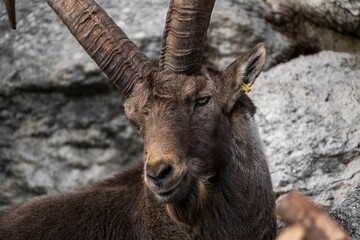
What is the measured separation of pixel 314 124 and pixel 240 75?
10.2 feet

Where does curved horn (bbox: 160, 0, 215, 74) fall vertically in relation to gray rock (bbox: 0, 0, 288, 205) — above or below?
→ above

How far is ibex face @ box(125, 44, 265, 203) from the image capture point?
6.14 meters

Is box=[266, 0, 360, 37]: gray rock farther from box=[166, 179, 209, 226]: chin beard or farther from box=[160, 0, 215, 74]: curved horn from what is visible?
box=[166, 179, 209, 226]: chin beard

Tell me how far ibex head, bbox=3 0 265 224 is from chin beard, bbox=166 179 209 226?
0.01 metres

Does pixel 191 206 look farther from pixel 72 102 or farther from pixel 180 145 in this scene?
pixel 72 102

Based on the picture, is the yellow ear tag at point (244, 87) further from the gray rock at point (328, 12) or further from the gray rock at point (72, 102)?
the gray rock at point (72, 102)

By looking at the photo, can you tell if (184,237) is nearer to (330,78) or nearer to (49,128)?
(330,78)

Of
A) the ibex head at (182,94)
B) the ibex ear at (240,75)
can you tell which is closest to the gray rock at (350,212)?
the ibex head at (182,94)

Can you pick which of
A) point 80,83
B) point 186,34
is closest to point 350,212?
point 186,34

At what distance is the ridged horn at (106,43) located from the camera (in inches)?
277

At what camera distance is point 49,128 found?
11461mm

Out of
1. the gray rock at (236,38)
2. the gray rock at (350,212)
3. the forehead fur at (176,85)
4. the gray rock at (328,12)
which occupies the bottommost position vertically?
the gray rock at (236,38)

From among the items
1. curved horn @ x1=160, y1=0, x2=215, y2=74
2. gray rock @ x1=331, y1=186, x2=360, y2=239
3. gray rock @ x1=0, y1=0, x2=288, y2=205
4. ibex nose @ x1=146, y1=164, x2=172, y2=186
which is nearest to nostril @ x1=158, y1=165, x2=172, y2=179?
ibex nose @ x1=146, y1=164, x2=172, y2=186

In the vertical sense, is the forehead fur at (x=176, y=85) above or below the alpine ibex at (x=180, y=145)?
above
